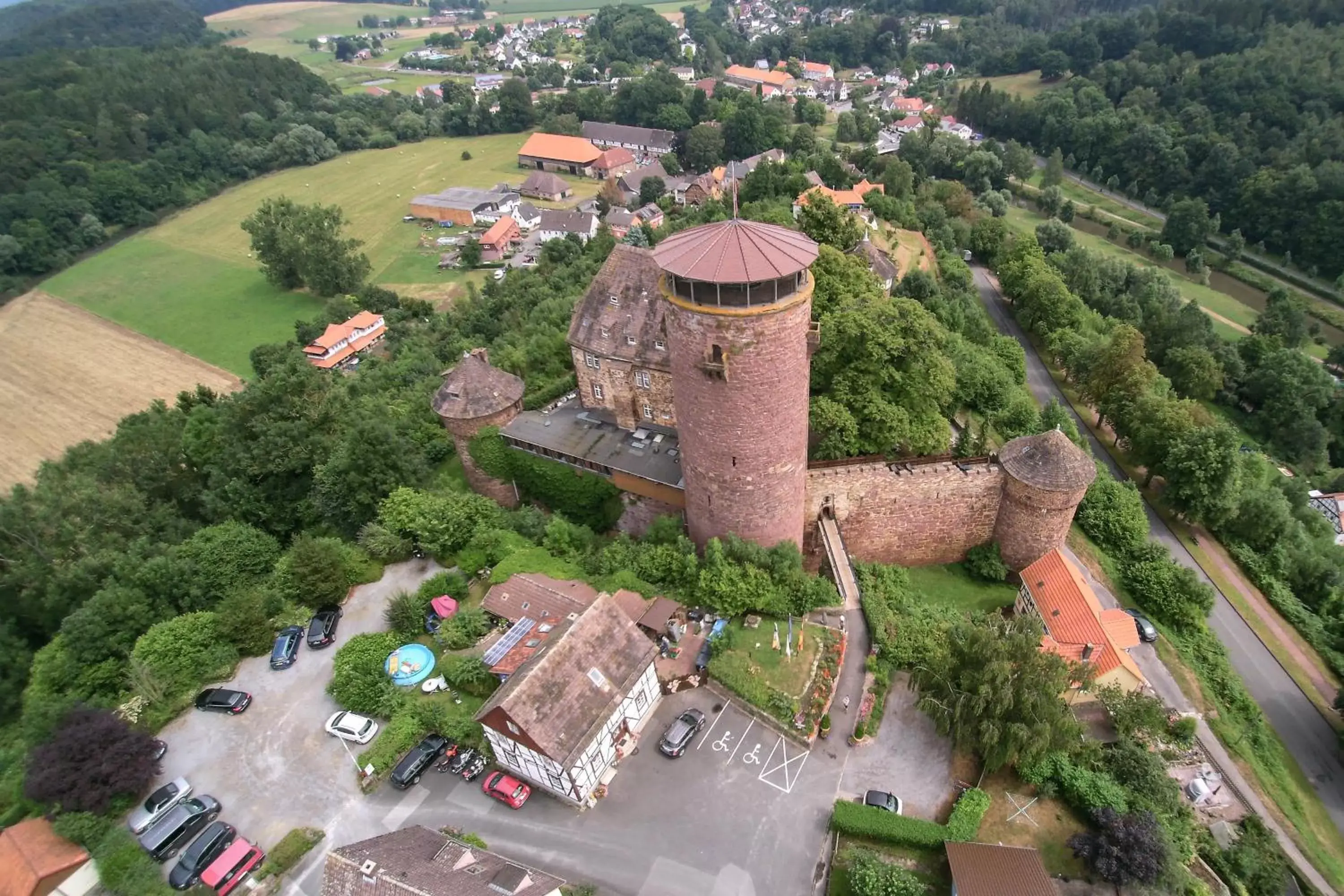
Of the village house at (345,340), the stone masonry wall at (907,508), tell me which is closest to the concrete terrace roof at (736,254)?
the stone masonry wall at (907,508)

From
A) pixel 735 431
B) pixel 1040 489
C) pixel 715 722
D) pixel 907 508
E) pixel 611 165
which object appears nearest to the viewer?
pixel 735 431

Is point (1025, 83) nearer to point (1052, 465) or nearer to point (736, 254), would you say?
point (1052, 465)

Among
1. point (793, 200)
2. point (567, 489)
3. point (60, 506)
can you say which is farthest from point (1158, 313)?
point (60, 506)

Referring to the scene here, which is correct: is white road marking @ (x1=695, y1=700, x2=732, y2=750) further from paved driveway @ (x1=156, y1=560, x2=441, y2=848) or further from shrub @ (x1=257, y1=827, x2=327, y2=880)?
shrub @ (x1=257, y1=827, x2=327, y2=880)

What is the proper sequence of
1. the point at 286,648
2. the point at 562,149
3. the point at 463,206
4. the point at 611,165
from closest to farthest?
the point at 286,648 < the point at 463,206 < the point at 611,165 < the point at 562,149

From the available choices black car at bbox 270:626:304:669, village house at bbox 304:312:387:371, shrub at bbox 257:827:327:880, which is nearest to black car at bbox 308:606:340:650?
black car at bbox 270:626:304:669

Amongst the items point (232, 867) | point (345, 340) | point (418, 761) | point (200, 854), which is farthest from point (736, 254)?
point (345, 340)
